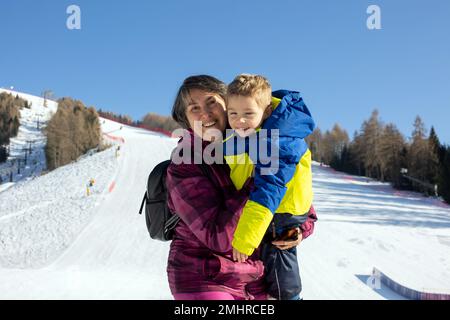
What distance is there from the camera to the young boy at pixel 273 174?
6.61ft

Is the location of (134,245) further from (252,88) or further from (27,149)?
(27,149)

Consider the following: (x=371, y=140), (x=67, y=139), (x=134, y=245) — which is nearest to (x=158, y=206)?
(x=134, y=245)

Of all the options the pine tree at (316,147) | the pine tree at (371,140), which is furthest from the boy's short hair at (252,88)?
the pine tree at (316,147)

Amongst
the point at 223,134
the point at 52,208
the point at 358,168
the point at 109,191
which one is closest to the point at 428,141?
the point at 358,168

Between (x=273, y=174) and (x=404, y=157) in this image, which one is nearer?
(x=273, y=174)

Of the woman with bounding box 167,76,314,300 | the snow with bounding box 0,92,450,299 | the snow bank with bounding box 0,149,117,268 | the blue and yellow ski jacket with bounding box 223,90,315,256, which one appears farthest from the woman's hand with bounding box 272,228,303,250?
the snow bank with bounding box 0,149,117,268

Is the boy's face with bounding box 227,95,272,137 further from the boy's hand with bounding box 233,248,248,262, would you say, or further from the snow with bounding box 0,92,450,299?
the snow with bounding box 0,92,450,299

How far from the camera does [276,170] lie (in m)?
2.08

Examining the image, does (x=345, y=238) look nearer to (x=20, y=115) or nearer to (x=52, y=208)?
(x=52, y=208)

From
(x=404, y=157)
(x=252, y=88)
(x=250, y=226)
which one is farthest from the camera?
(x=404, y=157)

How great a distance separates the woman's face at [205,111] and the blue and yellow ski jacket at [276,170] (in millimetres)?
148

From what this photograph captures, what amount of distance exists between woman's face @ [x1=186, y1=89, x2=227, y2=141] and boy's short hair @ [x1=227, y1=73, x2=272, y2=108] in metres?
0.15

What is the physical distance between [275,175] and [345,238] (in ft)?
58.1

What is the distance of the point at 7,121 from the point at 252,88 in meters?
128
